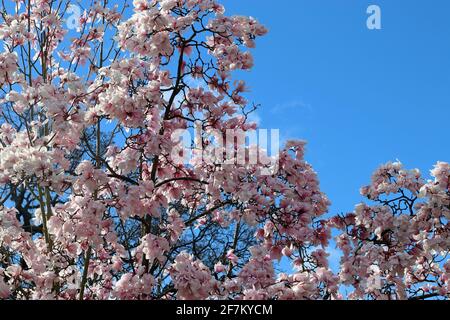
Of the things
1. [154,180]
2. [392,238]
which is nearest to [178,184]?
[154,180]

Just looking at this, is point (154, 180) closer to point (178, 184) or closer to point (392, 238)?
point (178, 184)

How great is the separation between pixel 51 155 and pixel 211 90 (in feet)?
5.81

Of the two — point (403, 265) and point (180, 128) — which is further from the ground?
point (180, 128)

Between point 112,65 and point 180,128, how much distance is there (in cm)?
92

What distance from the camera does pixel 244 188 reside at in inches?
205

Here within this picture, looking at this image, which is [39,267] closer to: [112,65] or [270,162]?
[112,65]

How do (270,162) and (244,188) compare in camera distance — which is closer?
(244,188)

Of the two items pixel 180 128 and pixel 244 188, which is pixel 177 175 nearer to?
pixel 180 128

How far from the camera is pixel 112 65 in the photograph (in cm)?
570
